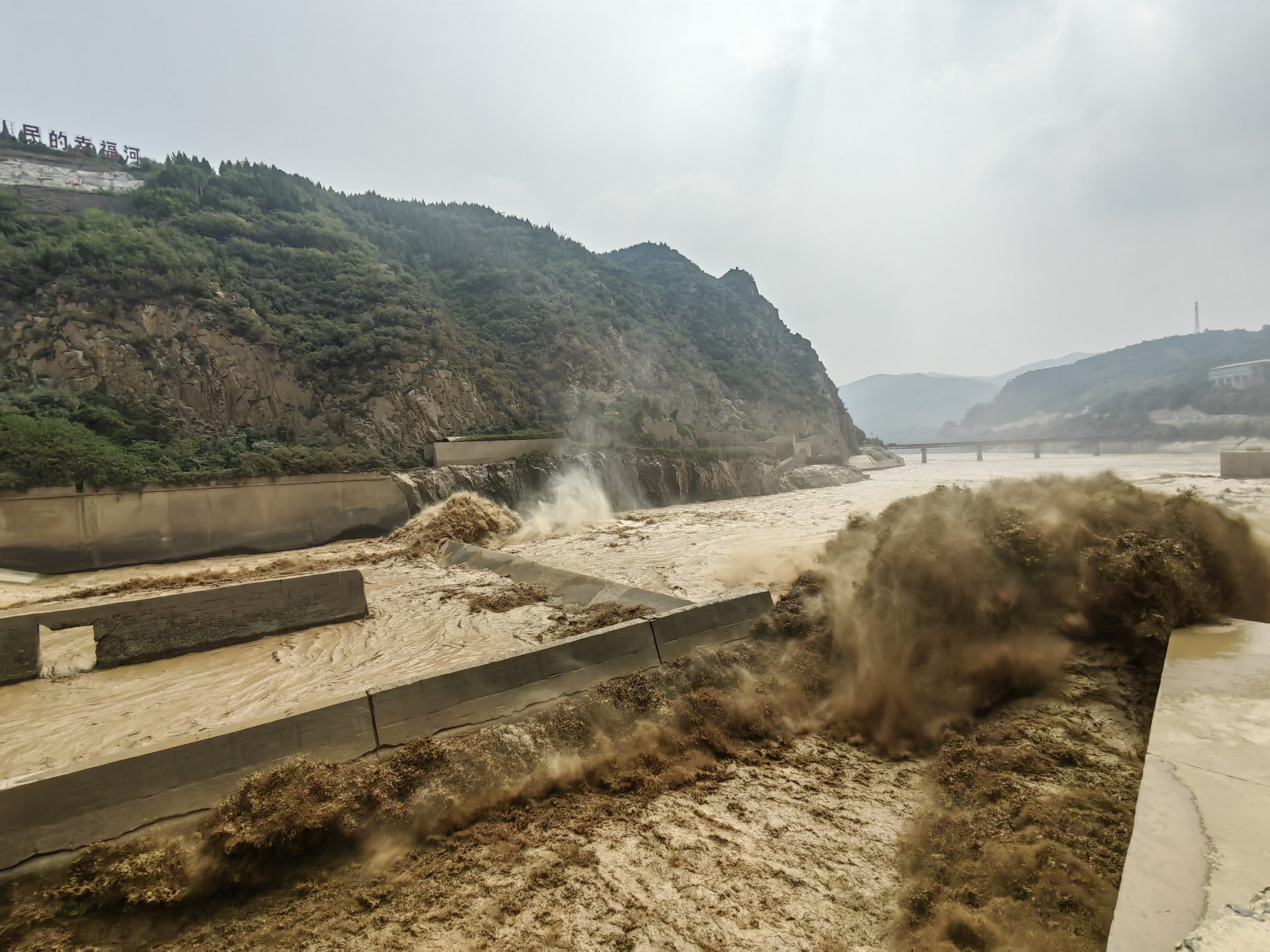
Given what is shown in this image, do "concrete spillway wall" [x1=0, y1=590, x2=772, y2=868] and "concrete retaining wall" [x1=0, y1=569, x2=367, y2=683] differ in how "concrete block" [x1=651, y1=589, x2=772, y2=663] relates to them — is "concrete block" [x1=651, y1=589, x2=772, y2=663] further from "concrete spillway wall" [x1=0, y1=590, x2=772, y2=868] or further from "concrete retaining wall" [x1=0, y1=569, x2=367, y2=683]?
"concrete retaining wall" [x1=0, y1=569, x2=367, y2=683]

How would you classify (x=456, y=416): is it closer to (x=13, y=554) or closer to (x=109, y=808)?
(x=13, y=554)

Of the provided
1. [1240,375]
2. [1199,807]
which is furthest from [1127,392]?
[1199,807]

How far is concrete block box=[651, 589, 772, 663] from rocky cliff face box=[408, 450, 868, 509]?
835 inches

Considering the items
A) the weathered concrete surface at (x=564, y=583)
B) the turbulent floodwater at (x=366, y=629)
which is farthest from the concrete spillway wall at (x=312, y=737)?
the weathered concrete surface at (x=564, y=583)

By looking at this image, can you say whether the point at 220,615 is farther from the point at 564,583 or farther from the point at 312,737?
the point at 312,737

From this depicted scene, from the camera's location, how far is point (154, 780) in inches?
162

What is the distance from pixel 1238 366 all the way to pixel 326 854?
116 meters

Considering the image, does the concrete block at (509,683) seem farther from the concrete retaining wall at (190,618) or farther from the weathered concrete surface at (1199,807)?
the concrete retaining wall at (190,618)

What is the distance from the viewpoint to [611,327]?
2340 inches

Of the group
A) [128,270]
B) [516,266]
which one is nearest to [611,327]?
[516,266]

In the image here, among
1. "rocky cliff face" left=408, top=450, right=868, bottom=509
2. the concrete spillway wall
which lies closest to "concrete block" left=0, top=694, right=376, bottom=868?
the concrete spillway wall

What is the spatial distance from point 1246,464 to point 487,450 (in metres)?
37.6

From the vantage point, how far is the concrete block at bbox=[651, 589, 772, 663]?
7113 mm

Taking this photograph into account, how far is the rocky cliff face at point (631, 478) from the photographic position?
1101 inches
